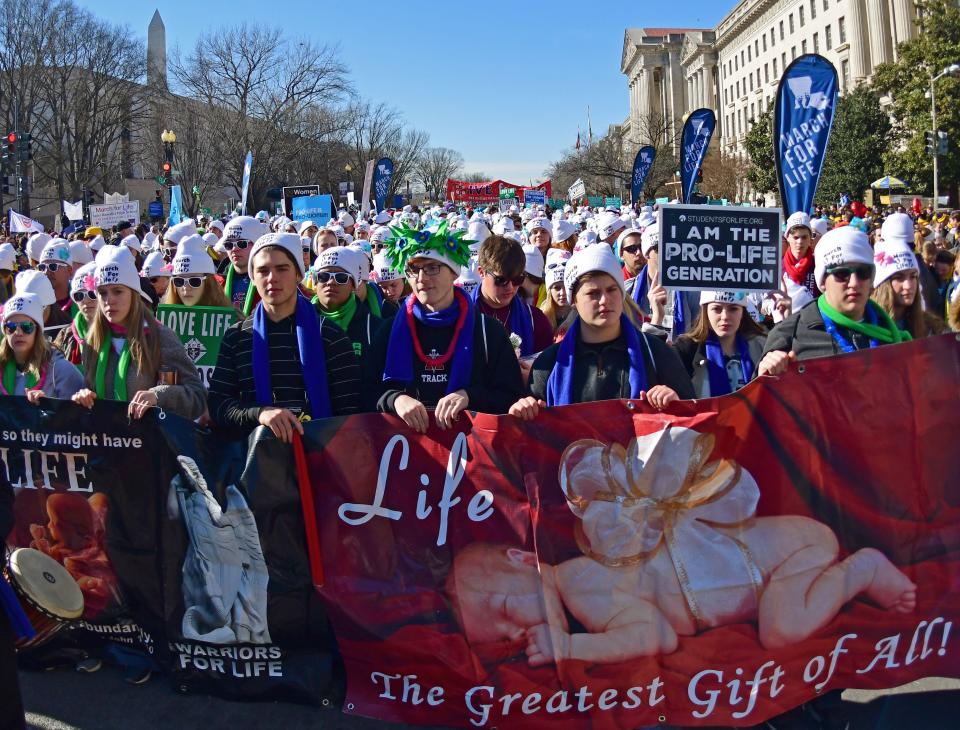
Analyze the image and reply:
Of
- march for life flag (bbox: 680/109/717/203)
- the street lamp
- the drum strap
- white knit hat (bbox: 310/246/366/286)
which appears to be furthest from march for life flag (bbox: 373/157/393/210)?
the drum strap

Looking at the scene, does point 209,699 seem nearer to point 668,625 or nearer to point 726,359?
point 668,625

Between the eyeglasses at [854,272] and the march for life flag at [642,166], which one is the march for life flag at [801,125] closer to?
the eyeglasses at [854,272]

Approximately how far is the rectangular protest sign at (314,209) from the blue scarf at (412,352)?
43.4ft

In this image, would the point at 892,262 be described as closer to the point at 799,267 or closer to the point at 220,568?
the point at 220,568

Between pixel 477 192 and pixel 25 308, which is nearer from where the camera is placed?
pixel 25 308

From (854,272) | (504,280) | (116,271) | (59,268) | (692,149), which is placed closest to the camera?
(854,272)

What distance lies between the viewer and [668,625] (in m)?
3.72

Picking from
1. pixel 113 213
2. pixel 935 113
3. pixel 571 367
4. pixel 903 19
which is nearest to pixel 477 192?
pixel 935 113

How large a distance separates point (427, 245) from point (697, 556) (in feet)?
6.50

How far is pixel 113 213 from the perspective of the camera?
18812 millimetres

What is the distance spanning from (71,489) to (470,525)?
2024mm

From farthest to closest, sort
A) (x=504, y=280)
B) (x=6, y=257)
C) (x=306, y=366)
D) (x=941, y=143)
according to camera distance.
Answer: (x=941, y=143) → (x=6, y=257) → (x=504, y=280) → (x=306, y=366)

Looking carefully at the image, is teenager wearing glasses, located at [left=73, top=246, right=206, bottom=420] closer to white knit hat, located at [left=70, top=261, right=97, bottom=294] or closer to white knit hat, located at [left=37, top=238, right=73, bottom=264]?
white knit hat, located at [left=70, top=261, right=97, bottom=294]

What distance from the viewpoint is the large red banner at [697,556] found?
3734 millimetres
